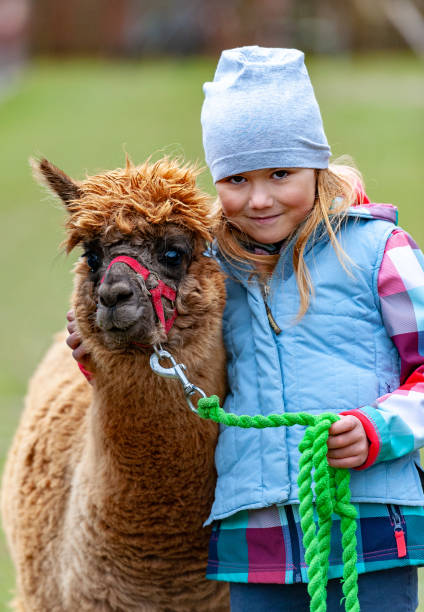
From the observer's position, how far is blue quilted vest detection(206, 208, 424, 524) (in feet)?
8.87

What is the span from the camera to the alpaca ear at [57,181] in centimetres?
296

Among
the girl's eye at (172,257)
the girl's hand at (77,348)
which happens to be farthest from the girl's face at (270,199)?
the girl's hand at (77,348)

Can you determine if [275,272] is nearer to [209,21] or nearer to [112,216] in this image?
[112,216]

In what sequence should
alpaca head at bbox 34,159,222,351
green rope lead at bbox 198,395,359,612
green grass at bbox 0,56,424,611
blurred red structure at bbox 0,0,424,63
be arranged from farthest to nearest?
blurred red structure at bbox 0,0,424,63 < green grass at bbox 0,56,424,611 < alpaca head at bbox 34,159,222,351 < green rope lead at bbox 198,395,359,612

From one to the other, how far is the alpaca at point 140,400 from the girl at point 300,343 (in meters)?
0.12

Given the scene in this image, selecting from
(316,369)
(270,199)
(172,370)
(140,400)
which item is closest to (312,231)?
(270,199)

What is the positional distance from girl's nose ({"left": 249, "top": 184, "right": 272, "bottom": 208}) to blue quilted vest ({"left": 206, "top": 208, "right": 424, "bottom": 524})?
0.17 m

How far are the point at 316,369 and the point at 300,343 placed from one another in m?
0.09

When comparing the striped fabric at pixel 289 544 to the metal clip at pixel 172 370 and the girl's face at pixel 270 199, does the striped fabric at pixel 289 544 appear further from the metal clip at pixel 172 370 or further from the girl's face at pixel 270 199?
the girl's face at pixel 270 199

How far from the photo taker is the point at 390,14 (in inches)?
1379

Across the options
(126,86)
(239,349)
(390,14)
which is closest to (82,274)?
(239,349)

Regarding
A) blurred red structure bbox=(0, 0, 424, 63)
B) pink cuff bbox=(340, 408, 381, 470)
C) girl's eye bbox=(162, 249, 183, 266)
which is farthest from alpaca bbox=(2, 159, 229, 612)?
blurred red structure bbox=(0, 0, 424, 63)

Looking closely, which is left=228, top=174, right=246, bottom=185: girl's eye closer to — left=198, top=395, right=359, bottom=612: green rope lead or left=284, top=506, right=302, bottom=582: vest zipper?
left=198, top=395, right=359, bottom=612: green rope lead

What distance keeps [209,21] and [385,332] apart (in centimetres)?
3468
